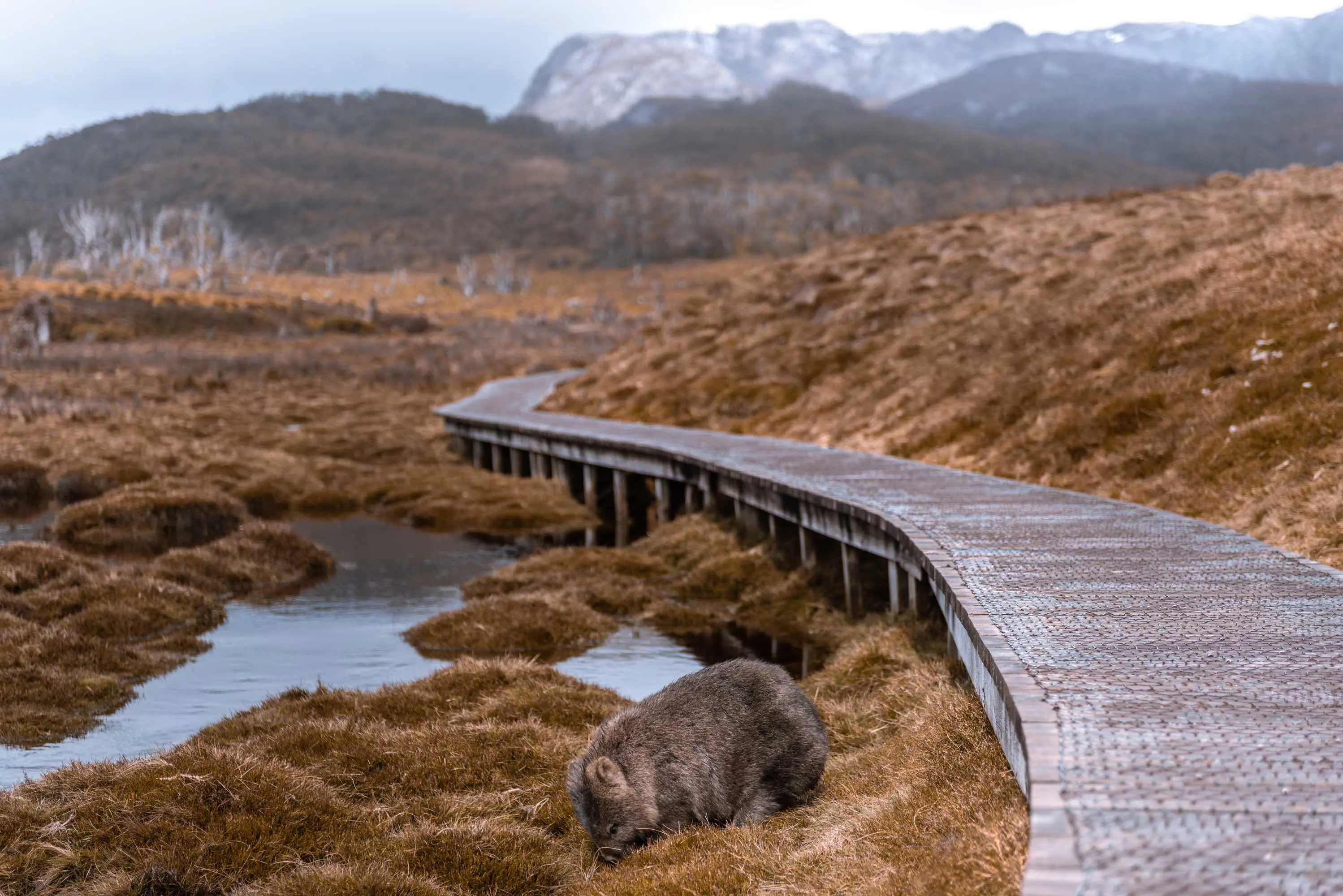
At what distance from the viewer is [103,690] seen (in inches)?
493

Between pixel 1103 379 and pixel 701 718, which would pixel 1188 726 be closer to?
pixel 701 718

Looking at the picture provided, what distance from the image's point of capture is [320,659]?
564 inches

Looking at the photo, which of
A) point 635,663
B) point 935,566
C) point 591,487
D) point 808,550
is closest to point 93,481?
point 591,487

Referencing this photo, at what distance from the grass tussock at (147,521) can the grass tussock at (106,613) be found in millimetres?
1925

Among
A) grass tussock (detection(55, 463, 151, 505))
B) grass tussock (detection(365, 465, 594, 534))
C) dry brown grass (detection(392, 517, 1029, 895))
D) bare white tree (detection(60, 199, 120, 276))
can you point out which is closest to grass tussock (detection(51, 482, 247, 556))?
grass tussock (detection(55, 463, 151, 505))

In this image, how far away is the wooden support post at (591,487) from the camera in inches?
1079

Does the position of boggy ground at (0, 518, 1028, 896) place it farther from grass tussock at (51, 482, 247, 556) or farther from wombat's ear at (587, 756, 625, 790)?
grass tussock at (51, 482, 247, 556)

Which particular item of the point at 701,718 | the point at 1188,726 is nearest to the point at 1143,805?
the point at 1188,726

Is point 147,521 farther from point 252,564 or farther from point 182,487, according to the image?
point 252,564

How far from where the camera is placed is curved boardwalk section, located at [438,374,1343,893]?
174 inches

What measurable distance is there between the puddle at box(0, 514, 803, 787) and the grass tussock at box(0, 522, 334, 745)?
11.3 inches

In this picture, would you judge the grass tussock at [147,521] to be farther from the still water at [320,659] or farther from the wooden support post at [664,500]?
the wooden support post at [664,500]

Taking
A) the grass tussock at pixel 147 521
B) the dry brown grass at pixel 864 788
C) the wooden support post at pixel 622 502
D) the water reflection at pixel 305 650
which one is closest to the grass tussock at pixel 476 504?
the wooden support post at pixel 622 502

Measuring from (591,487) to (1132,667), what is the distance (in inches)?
839
